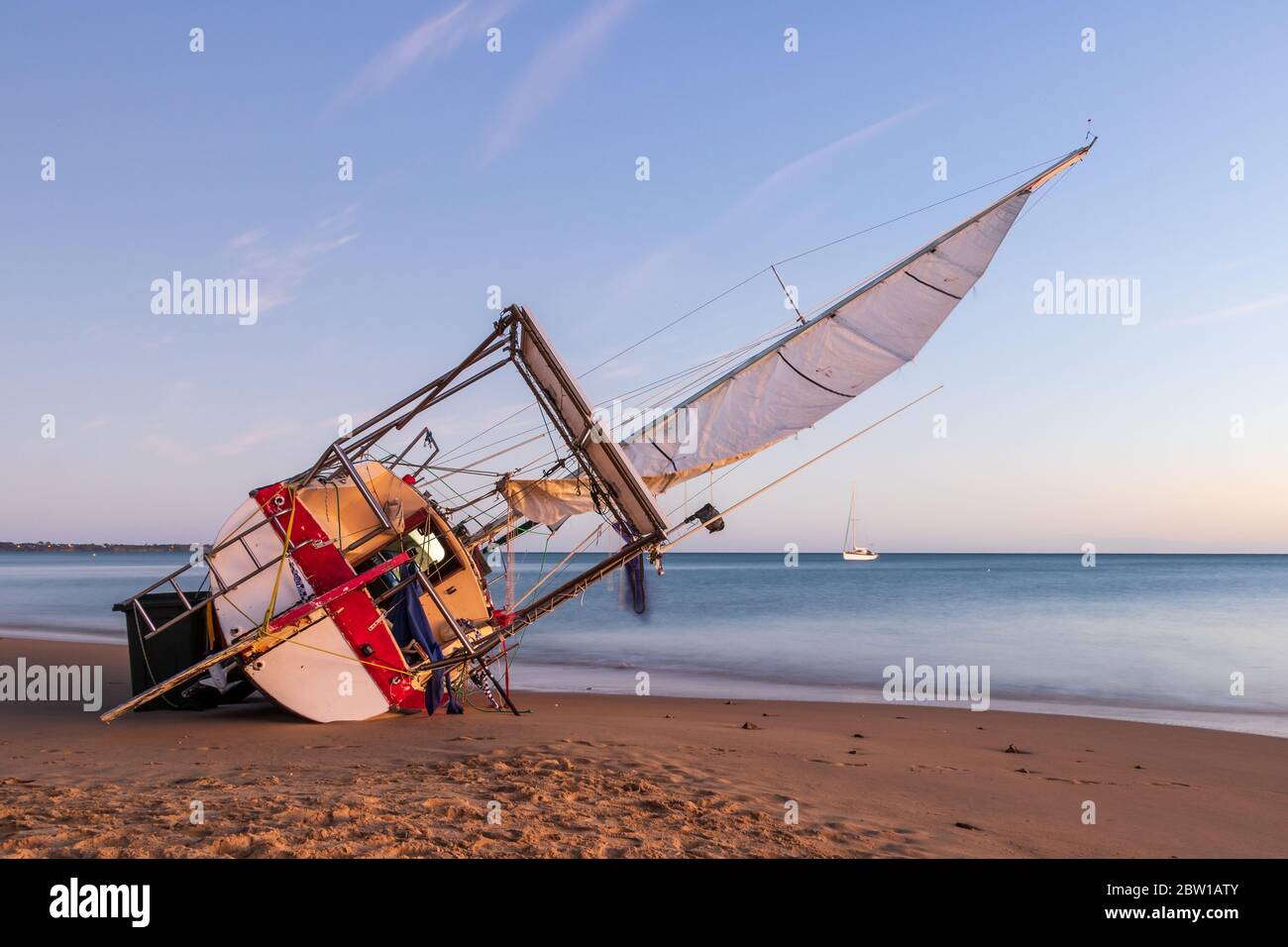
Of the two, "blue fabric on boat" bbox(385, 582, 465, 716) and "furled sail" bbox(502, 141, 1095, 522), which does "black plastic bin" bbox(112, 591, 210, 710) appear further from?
"furled sail" bbox(502, 141, 1095, 522)

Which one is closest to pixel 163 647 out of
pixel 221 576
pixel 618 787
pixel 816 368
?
pixel 221 576

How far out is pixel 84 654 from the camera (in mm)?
22094

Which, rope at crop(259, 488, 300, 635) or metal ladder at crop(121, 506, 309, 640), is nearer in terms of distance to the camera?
rope at crop(259, 488, 300, 635)

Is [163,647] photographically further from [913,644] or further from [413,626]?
[913,644]

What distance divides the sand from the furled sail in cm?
345

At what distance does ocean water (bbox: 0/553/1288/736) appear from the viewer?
755 inches

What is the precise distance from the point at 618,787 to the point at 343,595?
5067mm

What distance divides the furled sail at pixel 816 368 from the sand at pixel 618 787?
11.3 ft

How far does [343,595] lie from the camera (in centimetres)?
1190

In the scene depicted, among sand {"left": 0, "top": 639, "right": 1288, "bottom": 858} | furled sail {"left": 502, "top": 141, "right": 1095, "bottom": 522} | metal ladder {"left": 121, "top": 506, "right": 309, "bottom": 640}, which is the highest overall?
furled sail {"left": 502, "top": 141, "right": 1095, "bottom": 522}

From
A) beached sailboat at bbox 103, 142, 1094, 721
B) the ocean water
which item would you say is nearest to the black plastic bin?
beached sailboat at bbox 103, 142, 1094, 721
